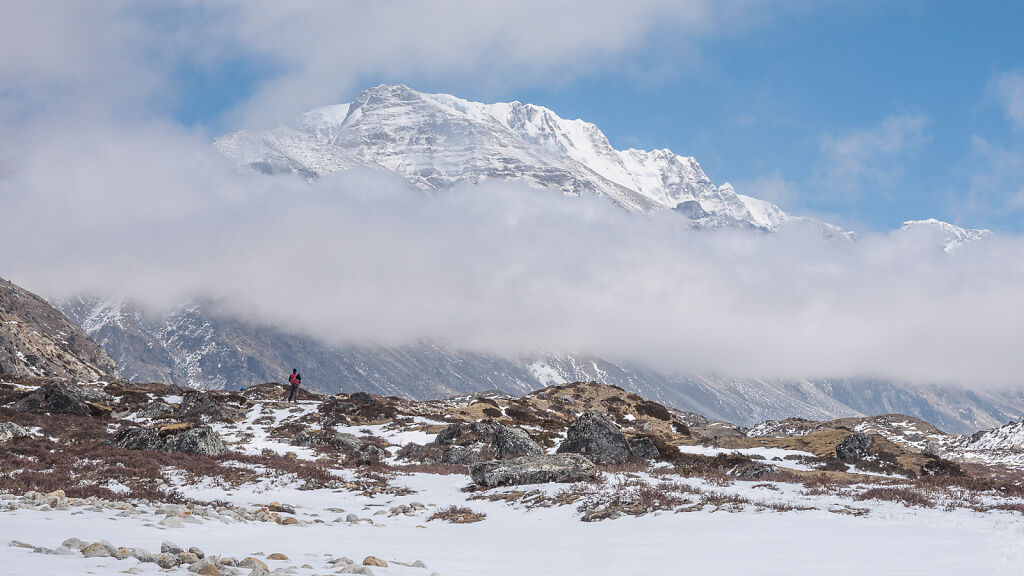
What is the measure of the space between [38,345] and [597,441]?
361ft

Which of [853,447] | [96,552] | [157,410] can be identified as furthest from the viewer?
[157,410]

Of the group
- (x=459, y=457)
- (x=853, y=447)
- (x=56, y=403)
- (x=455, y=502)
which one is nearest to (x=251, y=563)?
(x=455, y=502)

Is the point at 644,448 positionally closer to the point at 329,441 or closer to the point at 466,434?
the point at 466,434

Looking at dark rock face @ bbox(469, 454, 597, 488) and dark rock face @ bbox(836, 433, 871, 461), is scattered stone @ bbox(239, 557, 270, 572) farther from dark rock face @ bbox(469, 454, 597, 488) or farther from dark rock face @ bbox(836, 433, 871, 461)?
dark rock face @ bbox(836, 433, 871, 461)

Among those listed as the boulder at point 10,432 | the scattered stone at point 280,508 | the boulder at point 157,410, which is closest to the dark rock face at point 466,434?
the scattered stone at point 280,508

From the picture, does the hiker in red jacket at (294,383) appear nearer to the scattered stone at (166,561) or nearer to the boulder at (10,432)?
the boulder at (10,432)

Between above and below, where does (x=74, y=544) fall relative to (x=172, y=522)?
above

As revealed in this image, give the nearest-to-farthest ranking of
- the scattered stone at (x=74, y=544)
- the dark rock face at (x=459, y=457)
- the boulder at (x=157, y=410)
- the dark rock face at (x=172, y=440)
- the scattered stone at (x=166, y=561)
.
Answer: the scattered stone at (x=166, y=561), the scattered stone at (x=74, y=544), the dark rock face at (x=172, y=440), the dark rock face at (x=459, y=457), the boulder at (x=157, y=410)

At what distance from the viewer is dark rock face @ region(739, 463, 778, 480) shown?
25.7 metres

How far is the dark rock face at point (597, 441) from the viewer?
33.9m

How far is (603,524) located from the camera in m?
16.0

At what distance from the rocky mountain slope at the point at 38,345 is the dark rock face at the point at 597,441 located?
59797 millimetres

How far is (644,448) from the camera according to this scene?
34500 millimetres

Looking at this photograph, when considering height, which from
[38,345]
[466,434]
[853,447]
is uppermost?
[38,345]
